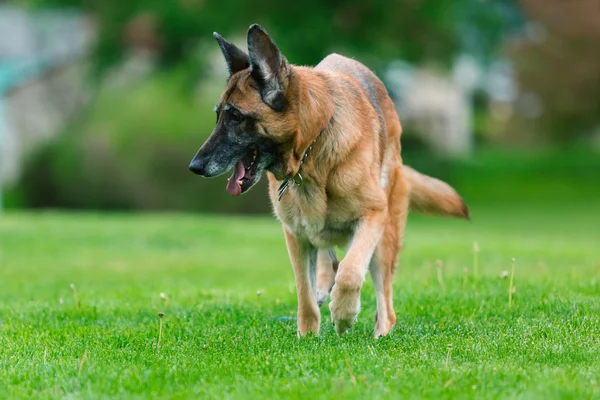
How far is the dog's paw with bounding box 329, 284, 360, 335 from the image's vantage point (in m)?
5.86

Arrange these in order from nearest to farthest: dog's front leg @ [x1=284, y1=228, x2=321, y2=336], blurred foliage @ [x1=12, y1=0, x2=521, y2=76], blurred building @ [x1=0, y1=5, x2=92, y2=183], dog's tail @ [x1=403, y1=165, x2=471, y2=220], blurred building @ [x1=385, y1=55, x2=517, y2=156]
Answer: dog's front leg @ [x1=284, y1=228, x2=321, y2=336]
dog's tail @ [x1=403, y1=165, x2=471, y2=220]
blurred foliage @ [x1=12, y1=0, x2=521, y2=76]
blurred building @ [x1=0, y1=5, x2=92, y2=183]
blurred building @ [x1=385, y1=55, x2=517, y2=156]

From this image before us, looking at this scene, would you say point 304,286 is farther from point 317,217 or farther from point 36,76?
point 36,76

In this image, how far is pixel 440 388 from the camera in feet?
15.2

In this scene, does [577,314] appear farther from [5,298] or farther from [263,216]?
[263,216]

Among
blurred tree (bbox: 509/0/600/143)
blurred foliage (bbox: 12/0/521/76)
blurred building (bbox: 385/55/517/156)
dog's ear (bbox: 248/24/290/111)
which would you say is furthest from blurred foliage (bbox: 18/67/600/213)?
dog's ear (bbox: 248/24/290/111)

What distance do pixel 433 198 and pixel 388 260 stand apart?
1.00 metres

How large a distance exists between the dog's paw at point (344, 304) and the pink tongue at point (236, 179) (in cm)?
89

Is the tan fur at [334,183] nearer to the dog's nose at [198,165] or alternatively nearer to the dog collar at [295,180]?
the dog collar at [295,180]

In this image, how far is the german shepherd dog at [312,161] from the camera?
5809mm

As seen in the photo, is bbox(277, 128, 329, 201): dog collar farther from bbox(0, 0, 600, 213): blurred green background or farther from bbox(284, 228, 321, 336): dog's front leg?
bbox(0, 0, 600, 213): blurred green background

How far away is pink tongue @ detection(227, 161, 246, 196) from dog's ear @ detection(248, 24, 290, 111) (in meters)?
0.45

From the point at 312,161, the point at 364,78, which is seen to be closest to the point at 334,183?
the point at 312,161

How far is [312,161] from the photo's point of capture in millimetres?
6074

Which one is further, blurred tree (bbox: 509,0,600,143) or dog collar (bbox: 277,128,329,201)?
blurred tree (bbox: 509,0,600,143)
